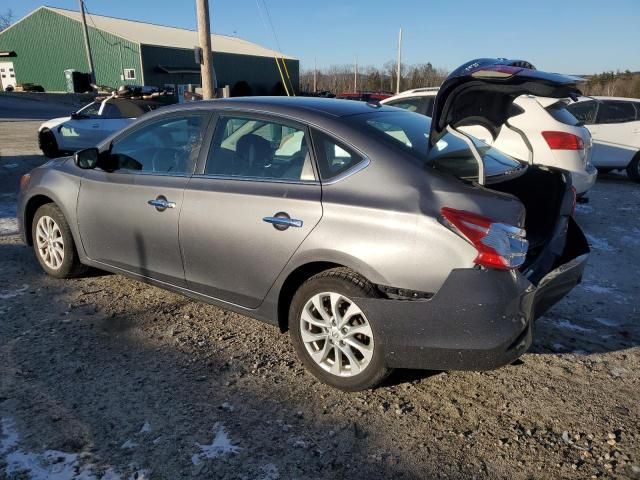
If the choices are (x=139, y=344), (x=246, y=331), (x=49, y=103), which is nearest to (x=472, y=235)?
(x=246, y=331)

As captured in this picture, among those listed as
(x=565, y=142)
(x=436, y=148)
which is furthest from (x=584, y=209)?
(x=436, y=148)

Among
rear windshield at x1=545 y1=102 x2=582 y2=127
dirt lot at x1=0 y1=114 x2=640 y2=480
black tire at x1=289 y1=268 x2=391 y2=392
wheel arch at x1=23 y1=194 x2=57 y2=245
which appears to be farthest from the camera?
rear windshield at x1=545 y1=102 x2=582 y2=127

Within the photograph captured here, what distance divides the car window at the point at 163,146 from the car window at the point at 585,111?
8685mm

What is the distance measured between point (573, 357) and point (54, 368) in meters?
3.26

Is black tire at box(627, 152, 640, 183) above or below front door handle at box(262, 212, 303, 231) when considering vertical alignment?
below

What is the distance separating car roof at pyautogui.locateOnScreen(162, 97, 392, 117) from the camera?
10.6 ft

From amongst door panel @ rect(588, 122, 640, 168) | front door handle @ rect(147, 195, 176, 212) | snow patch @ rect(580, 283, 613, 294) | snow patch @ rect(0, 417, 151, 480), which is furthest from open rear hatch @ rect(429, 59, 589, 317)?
door panel @ rect(588, 122, 640, 168)

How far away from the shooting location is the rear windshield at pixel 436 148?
2875mm

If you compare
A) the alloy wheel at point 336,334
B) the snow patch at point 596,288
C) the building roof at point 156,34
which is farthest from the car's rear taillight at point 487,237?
the building roof at point 156,34

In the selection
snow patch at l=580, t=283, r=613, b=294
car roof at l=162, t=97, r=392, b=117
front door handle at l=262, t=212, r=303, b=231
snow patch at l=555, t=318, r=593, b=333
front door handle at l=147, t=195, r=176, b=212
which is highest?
car roof at l=162, t=97, r=392, b=117

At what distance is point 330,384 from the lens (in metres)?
Result: 3.02

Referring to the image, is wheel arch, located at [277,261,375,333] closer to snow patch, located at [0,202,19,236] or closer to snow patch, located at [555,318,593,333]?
snow patch, located at [555,318,593,333]

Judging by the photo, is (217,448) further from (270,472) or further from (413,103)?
(413,103)

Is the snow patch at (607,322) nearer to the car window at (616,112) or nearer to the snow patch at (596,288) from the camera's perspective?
the snow patch at (596,288)
